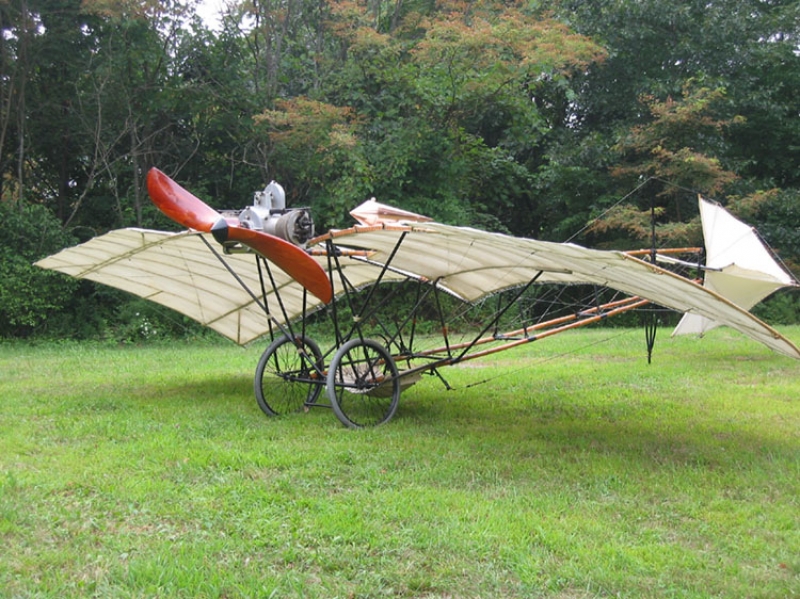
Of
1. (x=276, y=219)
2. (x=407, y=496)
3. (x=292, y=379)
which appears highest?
(x=276, y=219)

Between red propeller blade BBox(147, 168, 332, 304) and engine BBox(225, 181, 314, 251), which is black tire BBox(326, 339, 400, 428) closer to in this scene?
red propeller blade BBox(147, 168, 332, 304)

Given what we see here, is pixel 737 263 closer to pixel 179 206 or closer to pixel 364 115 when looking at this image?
pixel 179 206

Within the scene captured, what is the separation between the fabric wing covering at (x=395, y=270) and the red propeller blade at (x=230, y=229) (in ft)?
1.17

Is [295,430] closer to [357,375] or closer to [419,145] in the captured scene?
[357,375]

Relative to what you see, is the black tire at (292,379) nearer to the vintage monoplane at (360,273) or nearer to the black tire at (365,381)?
the vintage monoplane at (360,273)

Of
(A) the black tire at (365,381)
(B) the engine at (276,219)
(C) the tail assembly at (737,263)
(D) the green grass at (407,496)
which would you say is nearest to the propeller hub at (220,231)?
(B) the engine at (276,219)

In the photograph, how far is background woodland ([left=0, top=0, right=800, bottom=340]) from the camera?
543 inches

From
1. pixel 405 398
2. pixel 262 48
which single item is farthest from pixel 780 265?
pixel 262 48

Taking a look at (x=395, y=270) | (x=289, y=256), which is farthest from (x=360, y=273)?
(x=289, y=256)

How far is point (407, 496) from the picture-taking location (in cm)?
402

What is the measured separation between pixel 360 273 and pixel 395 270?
61 centimetres

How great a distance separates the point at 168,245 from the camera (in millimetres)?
6078

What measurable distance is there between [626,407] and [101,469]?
15.4ft

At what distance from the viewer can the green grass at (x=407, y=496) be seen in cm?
300
